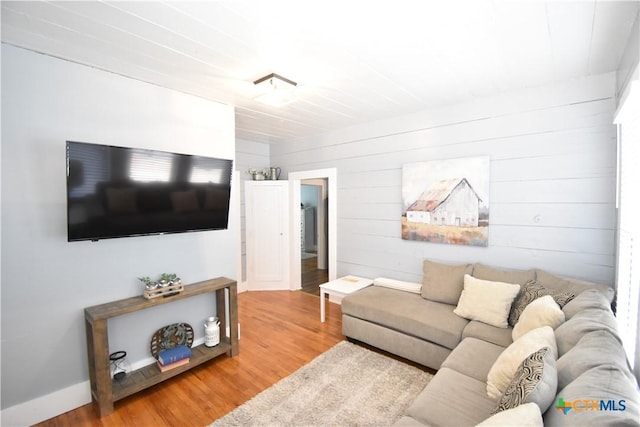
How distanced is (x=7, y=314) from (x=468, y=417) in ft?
9.59

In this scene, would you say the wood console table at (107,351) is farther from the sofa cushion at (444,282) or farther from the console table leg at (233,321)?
the sofa cushion at (444,282)

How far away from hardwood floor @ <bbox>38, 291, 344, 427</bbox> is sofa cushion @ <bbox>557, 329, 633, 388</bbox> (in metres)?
2.06

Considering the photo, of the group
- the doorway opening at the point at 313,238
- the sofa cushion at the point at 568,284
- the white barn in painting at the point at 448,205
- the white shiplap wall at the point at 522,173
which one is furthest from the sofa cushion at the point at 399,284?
the doorway opening at the point at 313,238

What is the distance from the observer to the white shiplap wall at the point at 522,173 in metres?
2.45

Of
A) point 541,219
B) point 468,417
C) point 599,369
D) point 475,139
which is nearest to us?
point 599,369

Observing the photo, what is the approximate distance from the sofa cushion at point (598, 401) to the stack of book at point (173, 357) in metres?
2.61

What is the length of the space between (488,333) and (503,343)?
0.46 feet

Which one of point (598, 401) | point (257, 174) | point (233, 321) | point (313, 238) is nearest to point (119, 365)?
point (233, 321)

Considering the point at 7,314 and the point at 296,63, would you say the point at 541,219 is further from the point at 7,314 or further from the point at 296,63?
the point at 7,314

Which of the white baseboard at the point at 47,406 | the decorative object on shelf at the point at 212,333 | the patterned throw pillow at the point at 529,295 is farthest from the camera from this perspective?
the decorative object on shelf at the point at 212,333

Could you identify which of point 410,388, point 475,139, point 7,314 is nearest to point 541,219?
point 475,139

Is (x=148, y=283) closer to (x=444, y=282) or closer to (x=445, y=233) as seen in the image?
(x=444, y=282)

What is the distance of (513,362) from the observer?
4.93 feet

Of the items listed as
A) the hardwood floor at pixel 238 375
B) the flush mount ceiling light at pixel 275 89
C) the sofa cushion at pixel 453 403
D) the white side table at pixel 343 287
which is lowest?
the hardwood floor at pixel 238 375
